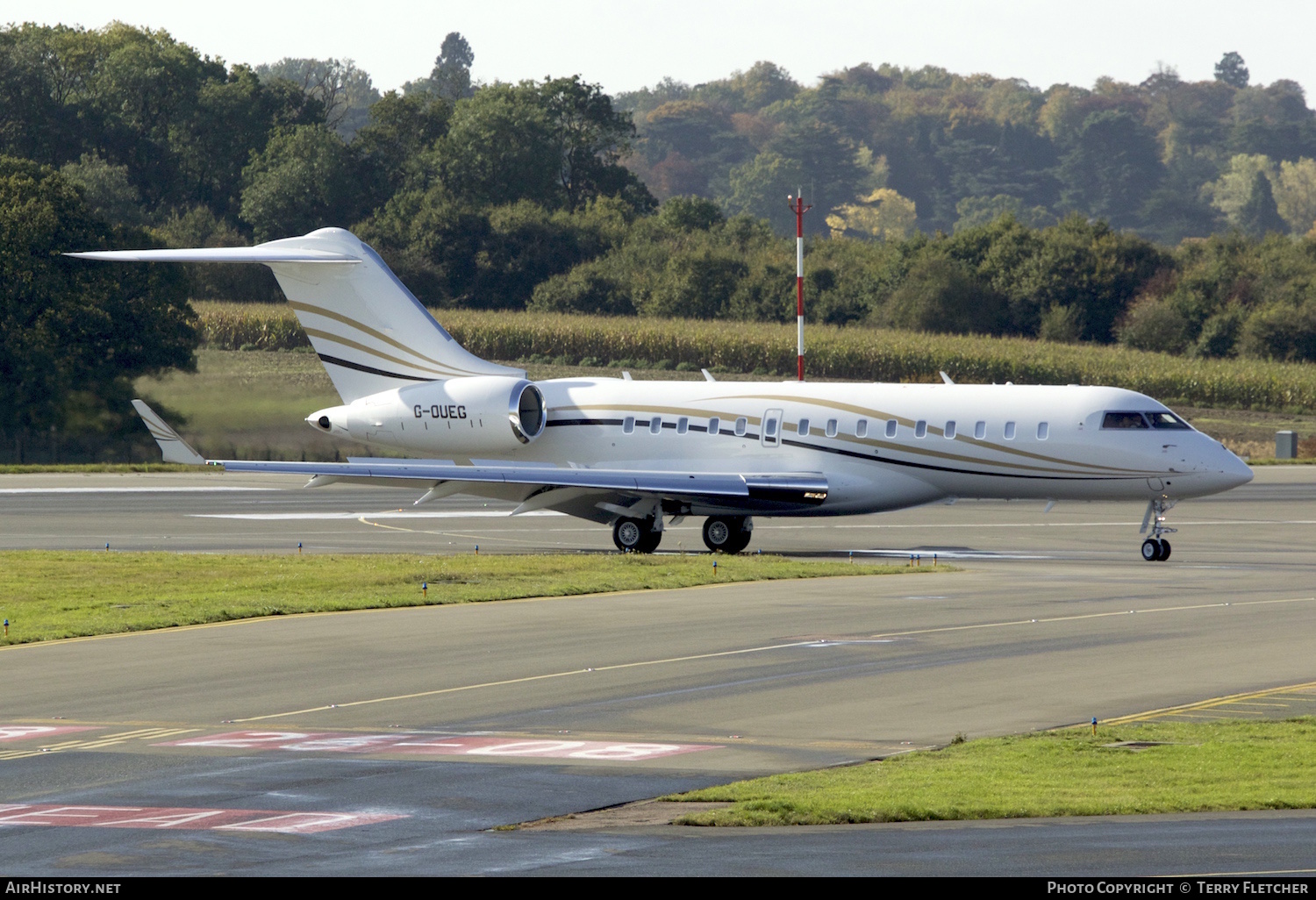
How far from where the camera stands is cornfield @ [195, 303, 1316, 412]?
256ft

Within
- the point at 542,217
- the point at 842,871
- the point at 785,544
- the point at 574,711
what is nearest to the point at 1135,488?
the point at 785,544

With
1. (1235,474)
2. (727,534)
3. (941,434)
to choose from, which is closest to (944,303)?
(727,534)

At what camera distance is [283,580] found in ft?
93.4

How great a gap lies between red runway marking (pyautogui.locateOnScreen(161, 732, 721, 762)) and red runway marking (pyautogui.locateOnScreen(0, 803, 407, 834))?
2.61m

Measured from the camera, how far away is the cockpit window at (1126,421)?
107 feet

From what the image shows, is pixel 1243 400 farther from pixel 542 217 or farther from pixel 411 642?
pixel 411 642

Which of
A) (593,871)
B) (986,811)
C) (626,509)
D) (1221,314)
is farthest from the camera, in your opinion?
(1221,314)

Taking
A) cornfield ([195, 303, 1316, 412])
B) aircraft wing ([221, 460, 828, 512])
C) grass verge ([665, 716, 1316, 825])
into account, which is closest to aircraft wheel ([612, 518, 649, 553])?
aircraft wing ([221, 460, 828, 512])

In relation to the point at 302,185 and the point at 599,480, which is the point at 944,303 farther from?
the point at 599,480

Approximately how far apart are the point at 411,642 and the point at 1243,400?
208ft

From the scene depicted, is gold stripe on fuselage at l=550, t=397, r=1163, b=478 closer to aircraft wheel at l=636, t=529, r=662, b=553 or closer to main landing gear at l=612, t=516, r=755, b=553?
main landing gear at l=612, t=516, r=755, b=553

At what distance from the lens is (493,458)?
36812mm

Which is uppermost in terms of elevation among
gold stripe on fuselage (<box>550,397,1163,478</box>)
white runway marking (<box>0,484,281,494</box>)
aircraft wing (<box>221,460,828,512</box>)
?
gold stripe on fuselage (<box>550,397,1163,478</box>)

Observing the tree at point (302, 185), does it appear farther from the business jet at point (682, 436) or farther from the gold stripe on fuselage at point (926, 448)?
the gold stripe on fuselage at point (926, 448)
